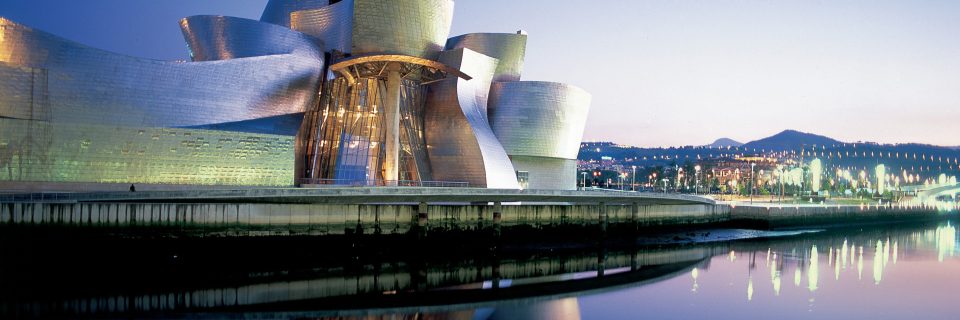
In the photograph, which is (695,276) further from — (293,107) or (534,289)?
(293,107)

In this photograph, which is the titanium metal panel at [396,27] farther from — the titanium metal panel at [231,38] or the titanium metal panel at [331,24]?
the titanium metal panel at [231,38]

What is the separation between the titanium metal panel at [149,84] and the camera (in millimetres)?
28297

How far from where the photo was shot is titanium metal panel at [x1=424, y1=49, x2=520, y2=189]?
3853cm

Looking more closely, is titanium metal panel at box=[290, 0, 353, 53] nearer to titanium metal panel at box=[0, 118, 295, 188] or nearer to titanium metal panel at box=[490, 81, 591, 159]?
titanium metal panel at box=[0, 118, 295, 188]

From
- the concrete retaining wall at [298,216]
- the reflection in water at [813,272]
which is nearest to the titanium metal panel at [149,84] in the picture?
the concrete retaining wall at [298,216]

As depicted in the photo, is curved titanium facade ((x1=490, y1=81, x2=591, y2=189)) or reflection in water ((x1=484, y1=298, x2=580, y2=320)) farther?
curved titanium facade ((x1=490, y1=81, x2=591, y2=189))

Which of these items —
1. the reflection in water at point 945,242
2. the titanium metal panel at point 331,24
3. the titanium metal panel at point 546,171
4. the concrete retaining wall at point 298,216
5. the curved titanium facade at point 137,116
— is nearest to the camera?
the concrete retaining wall at point 298,216

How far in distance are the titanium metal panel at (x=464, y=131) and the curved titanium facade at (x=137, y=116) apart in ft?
25.8

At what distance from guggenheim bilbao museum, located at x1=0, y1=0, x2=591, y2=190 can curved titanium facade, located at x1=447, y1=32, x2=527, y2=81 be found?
0.23 feet

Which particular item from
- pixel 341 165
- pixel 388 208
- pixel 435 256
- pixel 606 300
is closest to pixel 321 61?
pixel 341 165

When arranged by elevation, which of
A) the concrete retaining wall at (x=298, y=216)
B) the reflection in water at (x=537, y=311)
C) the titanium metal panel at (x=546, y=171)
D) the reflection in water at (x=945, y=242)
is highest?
the titanium metal panel at (x=546, y=171)

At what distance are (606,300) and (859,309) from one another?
6.47 metres

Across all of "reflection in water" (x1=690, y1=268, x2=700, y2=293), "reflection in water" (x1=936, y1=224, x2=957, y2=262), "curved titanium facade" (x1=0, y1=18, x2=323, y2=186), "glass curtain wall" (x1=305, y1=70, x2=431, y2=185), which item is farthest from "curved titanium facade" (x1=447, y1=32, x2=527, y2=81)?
"reflection in water" (x1=936, y1=224, x2=957, y2=262)

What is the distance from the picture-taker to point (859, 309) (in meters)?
19.8
